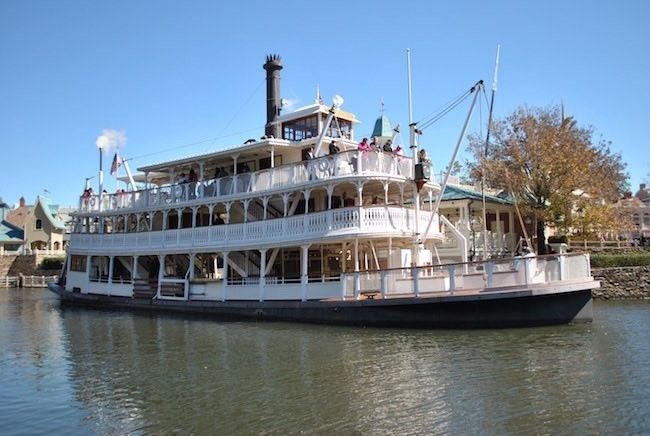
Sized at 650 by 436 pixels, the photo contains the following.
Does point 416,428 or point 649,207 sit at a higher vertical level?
point 649,207

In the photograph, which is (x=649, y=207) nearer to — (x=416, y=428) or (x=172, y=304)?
(x=172, y=304)

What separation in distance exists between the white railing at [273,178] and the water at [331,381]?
232 inches

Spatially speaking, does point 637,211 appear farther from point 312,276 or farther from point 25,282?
point 25,282

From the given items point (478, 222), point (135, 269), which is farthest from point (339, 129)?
point (478, 222)

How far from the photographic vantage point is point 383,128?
4691 centimetres

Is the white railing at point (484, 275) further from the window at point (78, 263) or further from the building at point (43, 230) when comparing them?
the building at point (43, 230)

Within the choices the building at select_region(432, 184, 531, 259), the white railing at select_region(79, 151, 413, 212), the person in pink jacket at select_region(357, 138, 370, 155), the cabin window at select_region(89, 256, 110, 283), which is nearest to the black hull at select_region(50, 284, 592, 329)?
the white railing at select_region(79, 151, 413, 212)

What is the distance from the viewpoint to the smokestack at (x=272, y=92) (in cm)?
2898

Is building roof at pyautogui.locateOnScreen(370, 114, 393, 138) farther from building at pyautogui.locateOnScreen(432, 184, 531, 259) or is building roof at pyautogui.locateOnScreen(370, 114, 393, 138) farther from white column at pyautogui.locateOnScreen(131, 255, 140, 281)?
white column at pyautogui.locateOnScreen(131, 255, 140, 281)

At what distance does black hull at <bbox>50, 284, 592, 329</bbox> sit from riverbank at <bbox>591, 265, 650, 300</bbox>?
582 inches

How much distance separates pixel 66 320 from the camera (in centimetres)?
2556

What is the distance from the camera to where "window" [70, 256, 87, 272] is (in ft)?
106

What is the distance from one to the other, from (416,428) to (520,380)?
12.1 feet

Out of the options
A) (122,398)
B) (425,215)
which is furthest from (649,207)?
(122,398)
